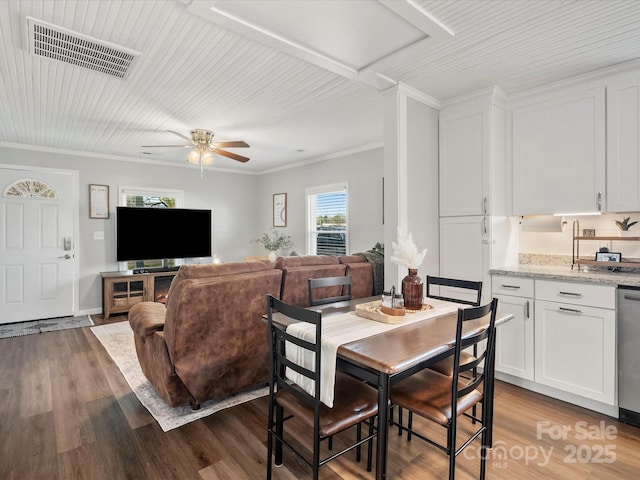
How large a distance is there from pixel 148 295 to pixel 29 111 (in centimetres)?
300

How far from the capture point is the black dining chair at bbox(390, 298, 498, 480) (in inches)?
62.1

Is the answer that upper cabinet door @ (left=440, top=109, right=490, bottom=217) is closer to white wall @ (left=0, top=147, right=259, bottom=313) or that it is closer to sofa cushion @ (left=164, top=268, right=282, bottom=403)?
sofa cushion @ (left=164, top=268, right=282, bottom=403)

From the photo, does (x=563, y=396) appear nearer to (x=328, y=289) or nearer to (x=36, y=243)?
(x=328, y=289)

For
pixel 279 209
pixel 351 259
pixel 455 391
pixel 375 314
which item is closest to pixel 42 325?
pixel 279 209

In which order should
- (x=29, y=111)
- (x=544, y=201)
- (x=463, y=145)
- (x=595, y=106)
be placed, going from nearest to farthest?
(x=595, y=106), (x=544, y=201), (x=463, y=145), (x=29, y=111)

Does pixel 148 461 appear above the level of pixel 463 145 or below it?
below

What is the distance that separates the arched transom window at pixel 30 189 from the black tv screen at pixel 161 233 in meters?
0.94

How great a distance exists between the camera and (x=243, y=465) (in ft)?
6.47

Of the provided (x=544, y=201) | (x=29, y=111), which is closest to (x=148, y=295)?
(x=29, y=111)

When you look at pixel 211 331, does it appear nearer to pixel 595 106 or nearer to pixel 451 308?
pixel 451 308

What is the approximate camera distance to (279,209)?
677 cm

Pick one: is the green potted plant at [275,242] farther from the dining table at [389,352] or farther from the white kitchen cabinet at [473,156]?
the dining table at [389,352]

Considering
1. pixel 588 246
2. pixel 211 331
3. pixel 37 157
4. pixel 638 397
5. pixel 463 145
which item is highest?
pixel 37 157

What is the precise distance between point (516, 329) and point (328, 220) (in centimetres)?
347
